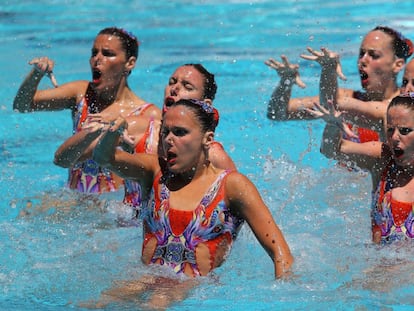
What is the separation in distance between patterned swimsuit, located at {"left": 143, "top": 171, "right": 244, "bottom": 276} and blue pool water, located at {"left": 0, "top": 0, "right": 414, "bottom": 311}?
0.16 metres

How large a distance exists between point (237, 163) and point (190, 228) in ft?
10.8

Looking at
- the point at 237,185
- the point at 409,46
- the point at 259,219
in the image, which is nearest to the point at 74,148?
the point at 237,185

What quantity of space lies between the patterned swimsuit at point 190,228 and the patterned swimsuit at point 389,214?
37.6 inches

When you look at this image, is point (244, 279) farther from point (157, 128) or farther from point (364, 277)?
point (157, 128)

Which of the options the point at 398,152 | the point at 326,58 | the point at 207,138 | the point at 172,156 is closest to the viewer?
the point at 172,156

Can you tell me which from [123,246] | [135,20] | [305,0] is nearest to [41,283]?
[123,246]

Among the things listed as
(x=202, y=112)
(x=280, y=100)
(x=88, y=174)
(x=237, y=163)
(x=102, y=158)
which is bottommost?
(x=237, y=163)

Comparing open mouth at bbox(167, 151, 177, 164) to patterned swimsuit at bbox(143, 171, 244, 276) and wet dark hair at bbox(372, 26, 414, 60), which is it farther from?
wet dark hair at bbox(372, 26, 414, 60)

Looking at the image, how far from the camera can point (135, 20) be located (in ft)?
40.2

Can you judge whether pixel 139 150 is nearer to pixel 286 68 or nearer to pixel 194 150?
pixel 286 68

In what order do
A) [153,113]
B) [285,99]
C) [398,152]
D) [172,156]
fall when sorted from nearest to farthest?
[172,156], [398,152], [285,99], [153,113]

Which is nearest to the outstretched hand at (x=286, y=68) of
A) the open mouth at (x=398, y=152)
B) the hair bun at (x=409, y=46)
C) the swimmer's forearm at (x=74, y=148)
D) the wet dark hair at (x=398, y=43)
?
the open mouth at (x=398, y=152)

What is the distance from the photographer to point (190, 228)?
186 inches

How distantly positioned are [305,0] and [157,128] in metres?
7.82
